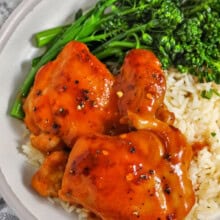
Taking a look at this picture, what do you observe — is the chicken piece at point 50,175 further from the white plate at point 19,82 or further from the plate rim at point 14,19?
the plate rim at point 14,19

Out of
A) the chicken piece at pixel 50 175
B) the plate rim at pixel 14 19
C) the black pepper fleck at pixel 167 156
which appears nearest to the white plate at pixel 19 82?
the plate rim at pixel 14 19

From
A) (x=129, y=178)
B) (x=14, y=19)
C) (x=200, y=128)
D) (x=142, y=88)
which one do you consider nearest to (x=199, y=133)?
(x=200, y=128)

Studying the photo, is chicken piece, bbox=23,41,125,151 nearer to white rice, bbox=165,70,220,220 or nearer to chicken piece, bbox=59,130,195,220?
chicken piece, bbox=59,130,195,220

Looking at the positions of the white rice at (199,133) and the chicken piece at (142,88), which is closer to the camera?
the chicken piece at (142,88)

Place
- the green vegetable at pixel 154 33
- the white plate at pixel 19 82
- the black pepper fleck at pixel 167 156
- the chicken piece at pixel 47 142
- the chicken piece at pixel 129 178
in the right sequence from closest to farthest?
the chicken piece at pixel 129 178 < the black pepper fleck at pixel 167 156 < the white plate at pixel 19 82 < the chicken piece at pixel 47 142 < the green vegetable at pixel 154 33

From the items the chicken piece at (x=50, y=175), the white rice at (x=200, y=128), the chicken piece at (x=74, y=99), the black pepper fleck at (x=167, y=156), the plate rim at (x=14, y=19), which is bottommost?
the white rice at (x=200, y=128)

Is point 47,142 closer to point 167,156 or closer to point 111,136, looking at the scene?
point 111,136

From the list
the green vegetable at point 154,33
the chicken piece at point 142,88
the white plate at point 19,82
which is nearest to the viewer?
the chicken piece at point 142,88

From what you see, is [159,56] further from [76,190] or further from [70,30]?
[76,190]

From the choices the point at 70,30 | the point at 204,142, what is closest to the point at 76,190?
the point at 204,142
